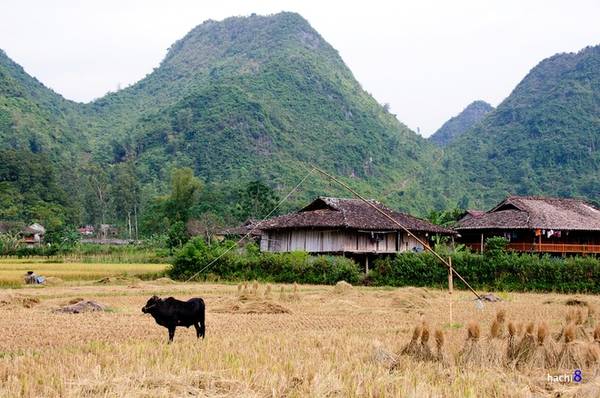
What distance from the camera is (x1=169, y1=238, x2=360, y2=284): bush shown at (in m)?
31.6

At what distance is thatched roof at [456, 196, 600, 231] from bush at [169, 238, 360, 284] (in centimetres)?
1356

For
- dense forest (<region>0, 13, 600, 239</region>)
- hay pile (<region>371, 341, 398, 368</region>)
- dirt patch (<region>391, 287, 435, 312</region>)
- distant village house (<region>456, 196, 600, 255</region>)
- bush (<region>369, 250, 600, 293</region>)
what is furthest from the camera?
dense forest (<region>0, 13, 600, 239</region>)

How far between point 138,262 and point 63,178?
3852 centimetres

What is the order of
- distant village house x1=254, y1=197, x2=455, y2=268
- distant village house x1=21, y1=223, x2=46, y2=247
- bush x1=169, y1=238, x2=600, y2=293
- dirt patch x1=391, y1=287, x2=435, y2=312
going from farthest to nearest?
distant village house x1=21, y1=223, x2=46, y2=247, distant village house x1=254, y1=197, x2=455, y2=268, bush x1=169, y1=238, x2=600, y2=293, dirt patch x1=391, y1=287, x2=435, y2=312

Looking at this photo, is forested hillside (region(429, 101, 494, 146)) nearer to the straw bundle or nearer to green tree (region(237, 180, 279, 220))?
green tree (region(237, 180, 279, 220))

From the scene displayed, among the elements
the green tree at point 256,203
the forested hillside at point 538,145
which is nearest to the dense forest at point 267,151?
the green tree at point 256,203

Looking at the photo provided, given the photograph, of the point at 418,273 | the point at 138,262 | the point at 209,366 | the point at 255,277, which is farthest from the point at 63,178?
the point at 209,366

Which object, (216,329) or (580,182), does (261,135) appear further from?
(216,329)

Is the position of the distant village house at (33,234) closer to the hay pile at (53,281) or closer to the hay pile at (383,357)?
the hay pile at (53,281)

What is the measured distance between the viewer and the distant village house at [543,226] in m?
39.8

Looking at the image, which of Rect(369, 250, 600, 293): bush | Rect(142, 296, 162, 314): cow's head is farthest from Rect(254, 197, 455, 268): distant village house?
Rect(142, 296, 162, 314): cow's head

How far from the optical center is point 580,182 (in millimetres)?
83062

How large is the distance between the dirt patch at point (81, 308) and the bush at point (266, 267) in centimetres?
1345

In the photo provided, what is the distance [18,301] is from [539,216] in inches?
1232
